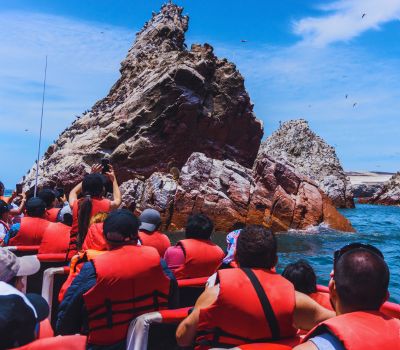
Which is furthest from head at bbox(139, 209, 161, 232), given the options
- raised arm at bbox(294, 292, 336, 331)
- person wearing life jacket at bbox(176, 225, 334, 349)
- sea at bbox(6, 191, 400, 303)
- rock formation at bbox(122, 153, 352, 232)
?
rock formation at bbox(122, 153, 352, 232)

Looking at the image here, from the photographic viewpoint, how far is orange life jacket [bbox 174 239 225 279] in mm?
6195

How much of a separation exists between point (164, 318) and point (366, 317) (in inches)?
68.2

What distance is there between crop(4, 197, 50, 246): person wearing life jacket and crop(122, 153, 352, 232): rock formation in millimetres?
14238

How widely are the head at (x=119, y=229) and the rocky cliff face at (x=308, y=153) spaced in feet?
216

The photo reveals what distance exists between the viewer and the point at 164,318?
3766 millimetres

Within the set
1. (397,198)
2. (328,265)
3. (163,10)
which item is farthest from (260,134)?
(397,198)

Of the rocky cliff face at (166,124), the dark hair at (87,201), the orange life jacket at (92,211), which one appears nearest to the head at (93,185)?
the dark hair at (87,201)

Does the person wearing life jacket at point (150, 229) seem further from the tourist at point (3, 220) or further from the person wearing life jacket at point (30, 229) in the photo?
the tourist at point (3, 220)

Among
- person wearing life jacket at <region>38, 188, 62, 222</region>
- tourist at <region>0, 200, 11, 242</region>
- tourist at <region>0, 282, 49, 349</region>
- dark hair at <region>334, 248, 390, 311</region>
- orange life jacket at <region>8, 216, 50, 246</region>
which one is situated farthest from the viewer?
person wearing life jacket at <region>38, 188, 62, 222</region>

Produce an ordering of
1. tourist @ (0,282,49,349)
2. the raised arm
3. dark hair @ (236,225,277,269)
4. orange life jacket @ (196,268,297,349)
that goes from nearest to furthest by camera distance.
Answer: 1. tourist @ (0,282,49,349)
2. orange life jacket @ (196,268,297,349)
3. the raised arm
4. dark hair @ (236,225,277,269)

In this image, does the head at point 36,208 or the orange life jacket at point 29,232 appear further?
the head at point 36,208

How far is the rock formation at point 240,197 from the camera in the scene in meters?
21.8

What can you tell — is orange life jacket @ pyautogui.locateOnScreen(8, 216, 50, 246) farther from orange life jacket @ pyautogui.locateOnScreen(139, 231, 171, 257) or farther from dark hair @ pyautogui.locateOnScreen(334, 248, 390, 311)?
dark hair @ pyautogui.locateOnScreen(334, 248, 390, 311)

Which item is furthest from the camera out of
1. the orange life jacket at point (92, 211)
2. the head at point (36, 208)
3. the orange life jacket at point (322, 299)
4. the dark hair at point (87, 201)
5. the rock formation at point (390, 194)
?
the rock formation at point (390, 194)
